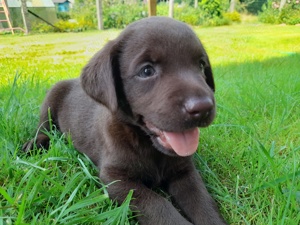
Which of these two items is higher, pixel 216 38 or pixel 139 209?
pixel 139 209

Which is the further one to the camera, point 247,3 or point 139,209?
point 247,3

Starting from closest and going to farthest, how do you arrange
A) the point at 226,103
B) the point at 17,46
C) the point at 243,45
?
the point at 226,103, the point at 17,46, the point at 243,45

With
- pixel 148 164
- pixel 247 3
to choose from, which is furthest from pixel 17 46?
pixel 247 3

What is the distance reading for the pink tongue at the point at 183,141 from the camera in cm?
153

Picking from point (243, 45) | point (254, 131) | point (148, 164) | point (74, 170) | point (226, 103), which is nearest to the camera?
point (148, 164)

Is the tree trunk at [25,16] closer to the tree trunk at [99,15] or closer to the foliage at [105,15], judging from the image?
the foliage at [105,15]

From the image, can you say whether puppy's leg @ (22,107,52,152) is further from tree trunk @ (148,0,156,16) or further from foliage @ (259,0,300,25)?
foliage @ (259,0,300,25)

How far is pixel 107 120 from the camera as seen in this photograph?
1.92m

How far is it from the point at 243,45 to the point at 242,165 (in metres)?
5.63

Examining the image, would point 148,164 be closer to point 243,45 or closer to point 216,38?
point 216,38

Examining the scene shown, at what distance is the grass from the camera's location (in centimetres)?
142

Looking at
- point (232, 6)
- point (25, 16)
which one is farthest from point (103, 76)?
point (232, 6)

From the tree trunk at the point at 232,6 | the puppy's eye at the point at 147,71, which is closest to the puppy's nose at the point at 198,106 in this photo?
the puppy's eye at the point at 147,71

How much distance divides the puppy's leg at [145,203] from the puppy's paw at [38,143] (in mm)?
719
